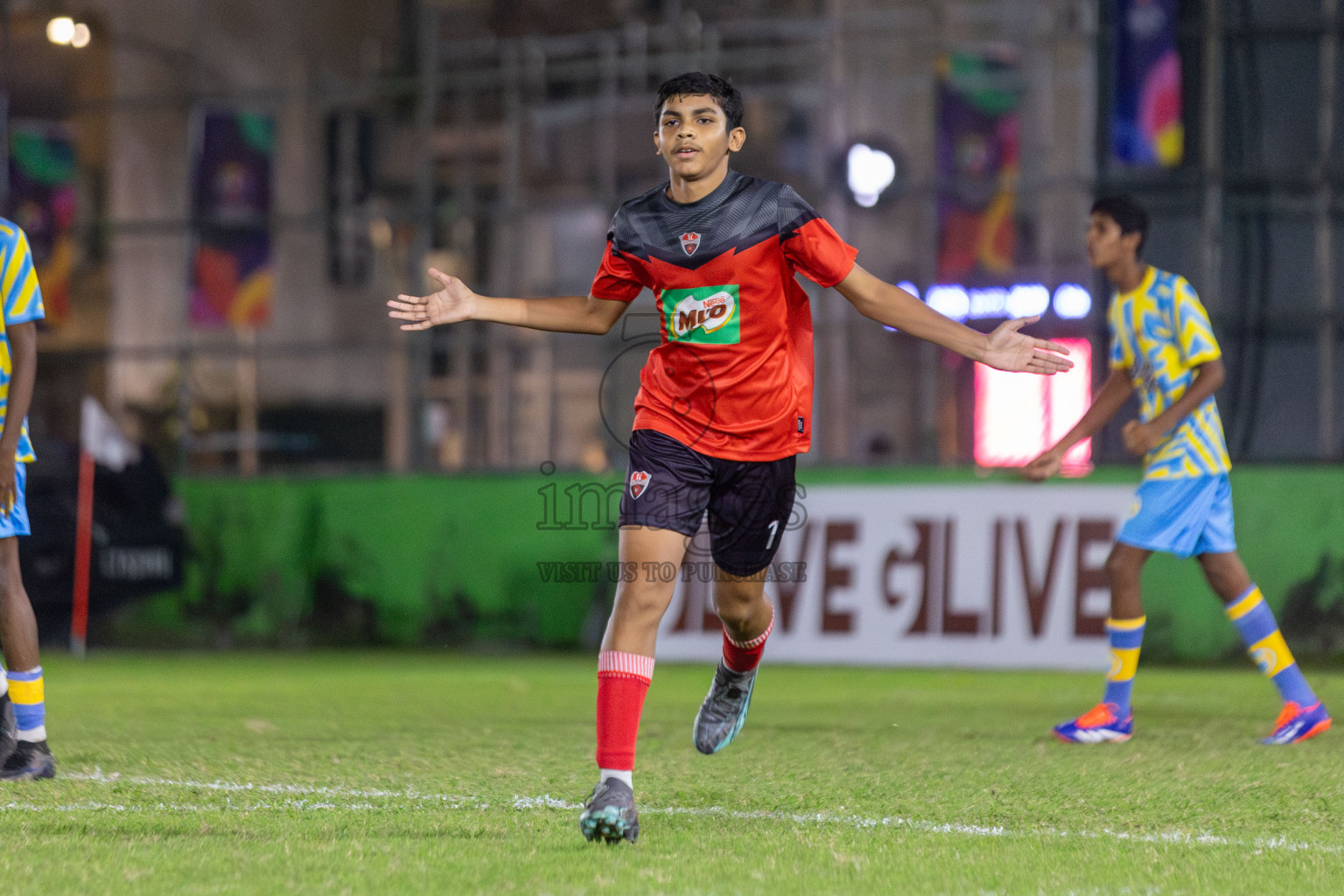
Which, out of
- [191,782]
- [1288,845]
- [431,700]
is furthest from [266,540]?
[1288,845]

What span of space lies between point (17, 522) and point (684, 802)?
2.34 meters

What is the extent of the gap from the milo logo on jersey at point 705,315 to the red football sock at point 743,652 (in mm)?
1244

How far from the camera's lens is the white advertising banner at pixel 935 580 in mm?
9516

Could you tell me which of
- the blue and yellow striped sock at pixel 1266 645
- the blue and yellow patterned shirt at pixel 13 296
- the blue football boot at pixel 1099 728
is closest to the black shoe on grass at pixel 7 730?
the blue and yellow patterned shirt at pixel 13 296

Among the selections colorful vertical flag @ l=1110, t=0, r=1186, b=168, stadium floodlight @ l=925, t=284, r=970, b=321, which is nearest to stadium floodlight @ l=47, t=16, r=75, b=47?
stadium floodlight @ l=925, t=284, r=970, b=321

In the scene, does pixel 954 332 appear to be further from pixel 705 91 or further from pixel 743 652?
pixel 743 652

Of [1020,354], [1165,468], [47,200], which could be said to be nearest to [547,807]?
[1020,354]

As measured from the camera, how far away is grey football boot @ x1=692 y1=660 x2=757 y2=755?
5074 millimetres

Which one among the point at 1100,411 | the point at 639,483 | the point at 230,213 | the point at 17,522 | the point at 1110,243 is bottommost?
the point at 17,522

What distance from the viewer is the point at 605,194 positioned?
20797 millimetres

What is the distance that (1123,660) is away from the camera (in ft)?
19.6

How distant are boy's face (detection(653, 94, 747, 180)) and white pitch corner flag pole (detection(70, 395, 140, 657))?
8.28 m

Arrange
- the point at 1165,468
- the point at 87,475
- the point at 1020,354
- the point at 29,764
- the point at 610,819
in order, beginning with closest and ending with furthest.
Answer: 1. the point at 610,819
2. the point at 1020,354
3. the point at 29,764
4. the point at 1165,468
5. the point at 87,475

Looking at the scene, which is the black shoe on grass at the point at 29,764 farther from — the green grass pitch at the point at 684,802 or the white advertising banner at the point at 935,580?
the white advertising banner at the point at 935,580
